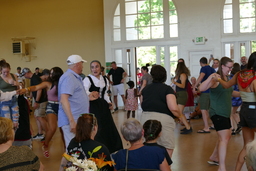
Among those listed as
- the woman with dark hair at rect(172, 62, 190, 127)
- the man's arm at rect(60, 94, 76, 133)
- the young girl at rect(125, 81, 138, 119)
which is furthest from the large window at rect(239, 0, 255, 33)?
the man's arm at rect(60, 94, 76, 133)

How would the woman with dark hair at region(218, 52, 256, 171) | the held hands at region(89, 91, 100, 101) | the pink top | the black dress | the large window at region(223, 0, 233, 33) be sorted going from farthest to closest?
the large window at region(223, 0, 233, 33), the pink top, the held hands at region(89, 91, 100, 101), the black dress, the woman with dark hair at region(218, 52, 256, 171)

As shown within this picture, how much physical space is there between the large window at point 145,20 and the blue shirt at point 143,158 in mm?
9602

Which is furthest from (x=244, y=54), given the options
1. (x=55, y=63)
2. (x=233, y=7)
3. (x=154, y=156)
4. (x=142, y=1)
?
(x=154, y=156)

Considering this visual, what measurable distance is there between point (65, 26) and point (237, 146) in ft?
34.8

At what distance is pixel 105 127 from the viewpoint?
419cm

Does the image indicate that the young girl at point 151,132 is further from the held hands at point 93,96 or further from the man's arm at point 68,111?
the held hands at point 93,96

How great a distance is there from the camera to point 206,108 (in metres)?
7.18

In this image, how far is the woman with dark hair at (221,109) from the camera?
165 inches

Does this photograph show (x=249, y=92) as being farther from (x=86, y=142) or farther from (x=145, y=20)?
(x=145, y=20)

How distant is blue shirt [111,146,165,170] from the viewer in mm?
2727

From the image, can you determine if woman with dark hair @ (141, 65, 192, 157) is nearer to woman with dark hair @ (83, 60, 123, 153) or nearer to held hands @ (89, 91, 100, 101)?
woman with dark hair @ (83, 60, 123, 153)

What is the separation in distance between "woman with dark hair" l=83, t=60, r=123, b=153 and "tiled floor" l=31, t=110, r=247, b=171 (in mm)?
Answer: 1086

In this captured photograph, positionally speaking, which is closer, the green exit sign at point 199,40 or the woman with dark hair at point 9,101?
the woman with dark hair at point 9,101

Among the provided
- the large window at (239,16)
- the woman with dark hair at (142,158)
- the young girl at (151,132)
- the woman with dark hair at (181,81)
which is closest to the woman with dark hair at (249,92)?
the young girl at (151,132)
